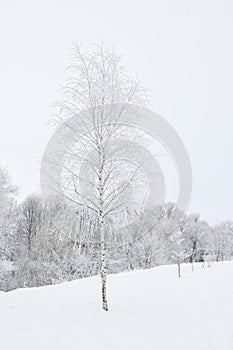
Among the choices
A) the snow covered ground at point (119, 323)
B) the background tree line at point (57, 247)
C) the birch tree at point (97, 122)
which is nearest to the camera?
the snow covered ground at point (119, 323)

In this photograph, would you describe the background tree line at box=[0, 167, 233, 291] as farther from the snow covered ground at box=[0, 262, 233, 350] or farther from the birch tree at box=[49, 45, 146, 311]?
the snow covered ground at box=[0, 262, 233, 350]

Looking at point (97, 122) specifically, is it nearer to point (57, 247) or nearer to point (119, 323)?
point (119, 323)

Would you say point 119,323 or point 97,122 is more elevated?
point 97,122

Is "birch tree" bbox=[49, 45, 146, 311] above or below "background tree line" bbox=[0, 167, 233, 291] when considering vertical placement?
above

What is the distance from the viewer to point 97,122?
30.7 feet

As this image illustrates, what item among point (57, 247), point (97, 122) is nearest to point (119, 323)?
point (97, 122)

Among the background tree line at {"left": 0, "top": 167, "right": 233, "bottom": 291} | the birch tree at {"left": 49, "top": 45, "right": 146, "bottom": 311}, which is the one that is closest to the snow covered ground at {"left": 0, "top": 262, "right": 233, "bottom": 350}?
the background tree line at {"left": 0, "top": 167, "right": 233, "bottom": 291}

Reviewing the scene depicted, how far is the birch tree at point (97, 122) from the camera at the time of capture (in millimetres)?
9266

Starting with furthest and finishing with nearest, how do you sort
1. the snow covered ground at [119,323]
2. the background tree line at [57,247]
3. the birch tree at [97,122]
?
the background tree line at [57,247] < the birch tree at [97,122] < the snow covered ground at [119,323]

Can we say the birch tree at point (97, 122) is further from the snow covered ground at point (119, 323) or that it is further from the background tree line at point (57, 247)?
the snow covered ground at point (119, 323)

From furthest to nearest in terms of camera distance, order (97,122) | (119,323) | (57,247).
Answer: (57,247) → (97,122) → (119,323)

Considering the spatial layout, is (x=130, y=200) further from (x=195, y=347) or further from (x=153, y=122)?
(x=195, y=347)

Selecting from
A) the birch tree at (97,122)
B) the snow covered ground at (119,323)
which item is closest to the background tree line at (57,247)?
the birch tree at (97,122)

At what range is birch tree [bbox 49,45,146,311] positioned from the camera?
9.27 m
